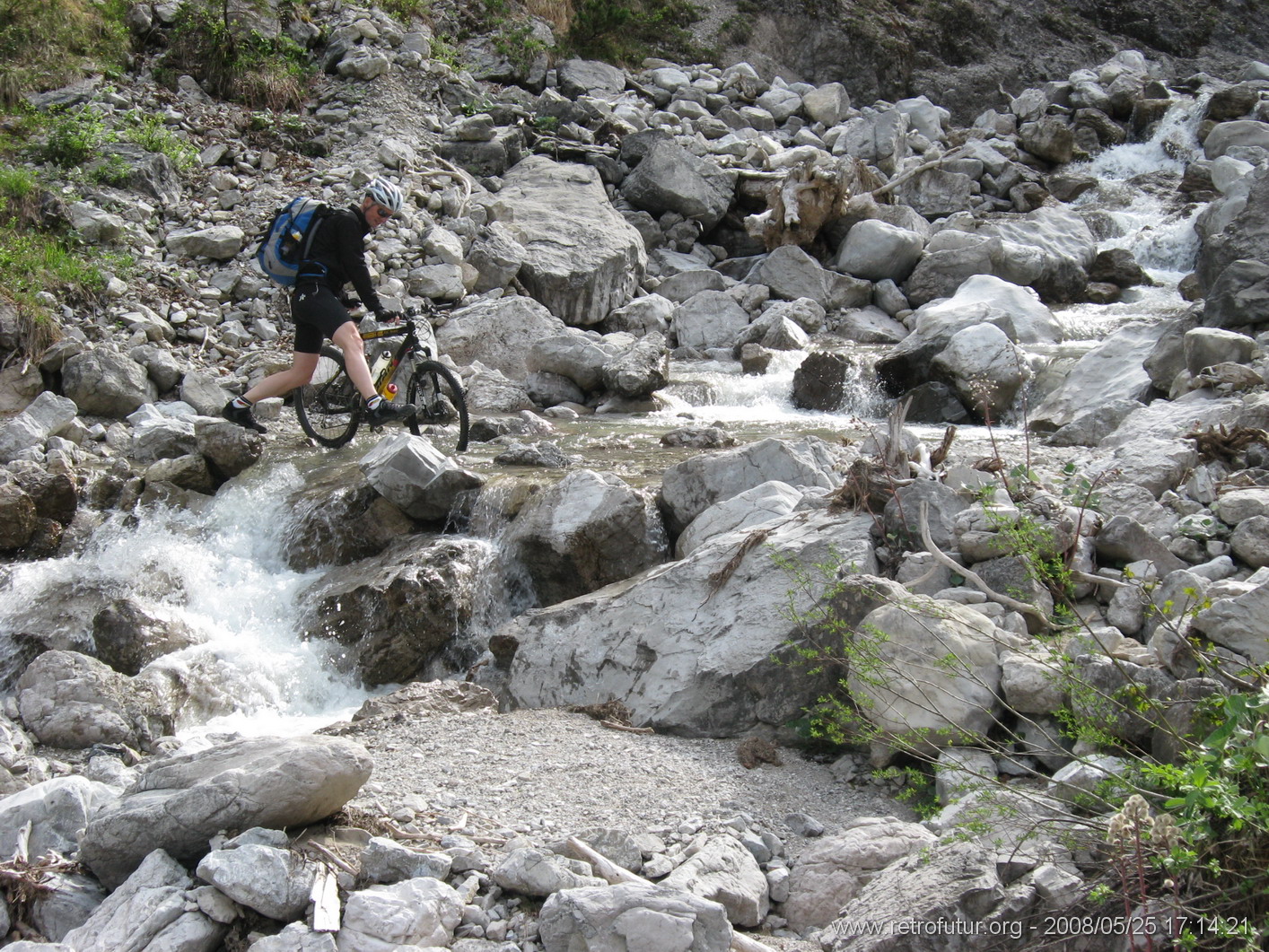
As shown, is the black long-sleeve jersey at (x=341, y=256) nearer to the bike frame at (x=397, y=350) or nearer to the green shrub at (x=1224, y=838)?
the bike frame at (x=397, y=350)

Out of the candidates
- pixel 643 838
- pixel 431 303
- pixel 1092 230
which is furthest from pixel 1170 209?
pixel 643 838

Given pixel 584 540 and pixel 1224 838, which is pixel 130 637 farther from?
pixel 1224 838

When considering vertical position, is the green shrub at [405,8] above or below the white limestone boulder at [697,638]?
above

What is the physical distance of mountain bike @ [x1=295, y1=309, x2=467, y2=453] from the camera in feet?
25.2

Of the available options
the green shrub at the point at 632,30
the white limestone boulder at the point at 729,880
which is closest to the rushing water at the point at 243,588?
the white limestone boulder at the point at 729,880

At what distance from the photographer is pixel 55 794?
129 inches

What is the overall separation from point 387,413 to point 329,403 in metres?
1.06

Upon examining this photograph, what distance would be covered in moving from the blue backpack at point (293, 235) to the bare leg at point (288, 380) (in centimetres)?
85

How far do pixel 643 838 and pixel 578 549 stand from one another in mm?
3101

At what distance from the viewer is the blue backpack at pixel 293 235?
6.85 meters

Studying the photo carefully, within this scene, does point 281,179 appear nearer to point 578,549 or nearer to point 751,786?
point 578,549

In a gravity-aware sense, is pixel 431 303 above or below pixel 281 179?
below

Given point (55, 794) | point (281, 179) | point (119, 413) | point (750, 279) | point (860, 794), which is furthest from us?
point (750, 279)

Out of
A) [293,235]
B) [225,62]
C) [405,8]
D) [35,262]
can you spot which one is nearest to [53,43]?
[225,62]
